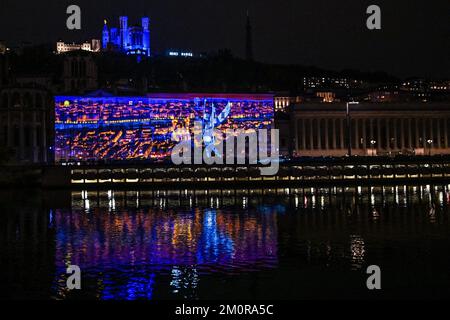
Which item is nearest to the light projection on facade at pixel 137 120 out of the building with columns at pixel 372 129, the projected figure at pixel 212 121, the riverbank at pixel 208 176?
the projected figure at pixel 212 121

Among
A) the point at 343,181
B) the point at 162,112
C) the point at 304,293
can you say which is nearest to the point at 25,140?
the point at 162,112

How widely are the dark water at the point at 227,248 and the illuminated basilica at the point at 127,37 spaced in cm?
9058

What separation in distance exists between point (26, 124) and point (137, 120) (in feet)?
31.8

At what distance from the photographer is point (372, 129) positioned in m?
84.4

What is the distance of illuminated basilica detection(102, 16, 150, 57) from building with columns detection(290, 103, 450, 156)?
48.7 m

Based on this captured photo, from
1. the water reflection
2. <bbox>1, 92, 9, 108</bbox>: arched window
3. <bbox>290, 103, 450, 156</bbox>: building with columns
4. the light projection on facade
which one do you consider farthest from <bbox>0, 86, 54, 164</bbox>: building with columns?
the water reflection

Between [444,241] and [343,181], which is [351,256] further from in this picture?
[343,181]

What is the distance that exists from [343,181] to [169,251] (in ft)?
116

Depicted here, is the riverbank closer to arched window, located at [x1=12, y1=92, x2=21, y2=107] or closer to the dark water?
the dark water

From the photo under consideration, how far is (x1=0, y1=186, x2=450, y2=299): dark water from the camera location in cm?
1652

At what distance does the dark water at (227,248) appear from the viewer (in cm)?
1652
